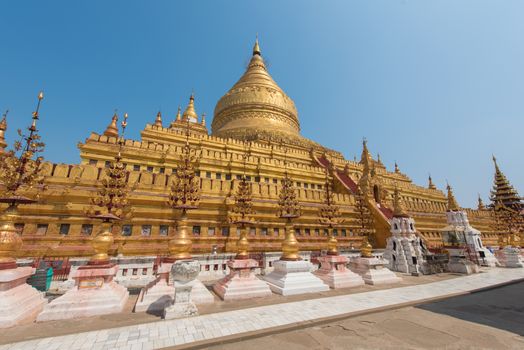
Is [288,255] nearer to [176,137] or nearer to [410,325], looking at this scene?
[410,325]

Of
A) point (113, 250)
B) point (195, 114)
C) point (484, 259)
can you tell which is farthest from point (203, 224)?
point (195, 114)

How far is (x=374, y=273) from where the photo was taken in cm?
1158

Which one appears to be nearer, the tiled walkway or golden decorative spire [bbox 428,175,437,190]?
the tiled walkway

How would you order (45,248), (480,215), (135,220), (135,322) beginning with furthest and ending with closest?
(480,215) → (135,220) → (45,248) → (135,322)

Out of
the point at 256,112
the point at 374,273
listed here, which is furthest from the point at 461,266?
the point at 256,112

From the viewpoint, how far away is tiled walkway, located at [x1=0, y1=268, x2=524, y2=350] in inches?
189

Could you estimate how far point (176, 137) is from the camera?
2617 centimetres

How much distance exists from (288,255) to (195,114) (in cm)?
4169

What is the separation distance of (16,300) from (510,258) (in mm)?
29664

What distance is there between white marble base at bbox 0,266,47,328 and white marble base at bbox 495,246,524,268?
29183mm

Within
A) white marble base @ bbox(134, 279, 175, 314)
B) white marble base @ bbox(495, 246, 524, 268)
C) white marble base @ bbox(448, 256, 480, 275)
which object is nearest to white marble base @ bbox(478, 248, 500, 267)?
white marble base @ bbox(495, 246, 524, 268)

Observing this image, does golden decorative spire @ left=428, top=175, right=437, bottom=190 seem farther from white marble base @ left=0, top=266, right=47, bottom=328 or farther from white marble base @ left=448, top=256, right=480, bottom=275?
white marble base @ left=0, top=266, right=47, bottom=328

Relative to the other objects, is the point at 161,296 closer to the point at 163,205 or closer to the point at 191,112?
the point at 163,205

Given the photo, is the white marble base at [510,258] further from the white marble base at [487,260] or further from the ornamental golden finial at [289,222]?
the ornamental golden finial at [289,222]
